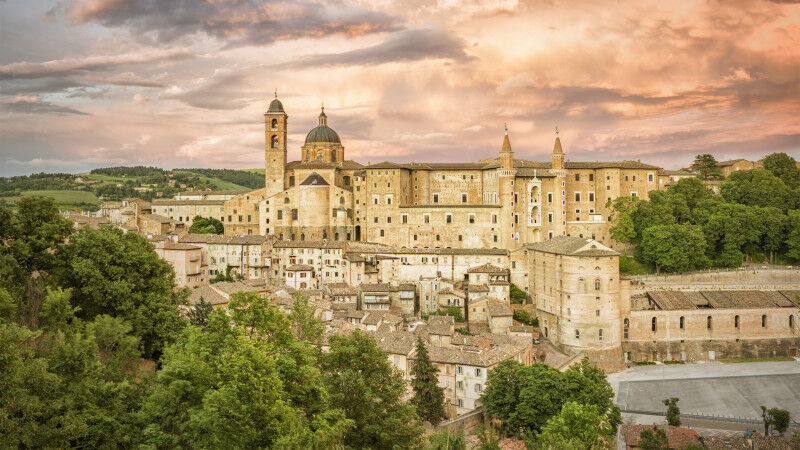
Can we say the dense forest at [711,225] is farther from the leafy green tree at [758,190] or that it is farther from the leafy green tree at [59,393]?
the leafy green tree at [59,393]

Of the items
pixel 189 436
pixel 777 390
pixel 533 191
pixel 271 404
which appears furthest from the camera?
pixel 533 191

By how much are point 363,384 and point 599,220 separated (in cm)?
5048

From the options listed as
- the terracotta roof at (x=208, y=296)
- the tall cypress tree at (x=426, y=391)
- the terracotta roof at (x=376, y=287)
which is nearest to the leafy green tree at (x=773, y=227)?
the terracotta roof at (x=376, y=287)

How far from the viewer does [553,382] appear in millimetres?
31016

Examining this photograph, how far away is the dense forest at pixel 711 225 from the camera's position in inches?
2035

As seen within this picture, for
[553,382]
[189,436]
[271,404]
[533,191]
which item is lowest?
[553,382]

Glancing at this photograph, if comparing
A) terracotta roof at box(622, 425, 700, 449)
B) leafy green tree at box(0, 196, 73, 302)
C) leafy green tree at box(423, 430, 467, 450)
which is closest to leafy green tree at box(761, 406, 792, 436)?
terracotta roof at box(622, 425, 700, 449)

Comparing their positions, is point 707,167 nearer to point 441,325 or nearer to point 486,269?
point 486,269

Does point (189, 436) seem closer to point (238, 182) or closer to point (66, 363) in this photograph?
point (66, 363)

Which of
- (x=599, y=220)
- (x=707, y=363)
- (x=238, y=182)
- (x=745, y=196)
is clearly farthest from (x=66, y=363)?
(x=238, y=182)

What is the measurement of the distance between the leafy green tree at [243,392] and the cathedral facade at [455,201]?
46357 mm

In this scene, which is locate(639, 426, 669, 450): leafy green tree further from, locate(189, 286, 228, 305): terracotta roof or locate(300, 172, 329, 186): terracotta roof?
locate(300, 172, 329, 186): terracotta roof

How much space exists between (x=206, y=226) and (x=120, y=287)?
148 feet

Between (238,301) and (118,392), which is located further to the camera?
(118,392)
